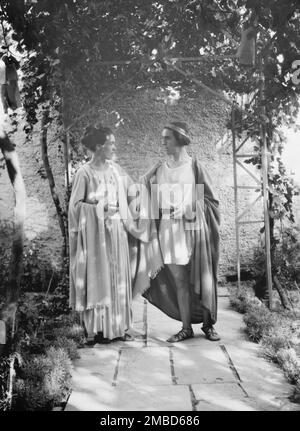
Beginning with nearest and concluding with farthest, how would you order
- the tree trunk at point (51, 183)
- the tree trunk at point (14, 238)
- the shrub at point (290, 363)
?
the tree trunk at point (14, 238) → the shrub at point (290, 363) → the tree trunk at point (51, 183)

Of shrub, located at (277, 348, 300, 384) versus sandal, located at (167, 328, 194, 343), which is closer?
shrub, located at (277, 348, 300, 384)

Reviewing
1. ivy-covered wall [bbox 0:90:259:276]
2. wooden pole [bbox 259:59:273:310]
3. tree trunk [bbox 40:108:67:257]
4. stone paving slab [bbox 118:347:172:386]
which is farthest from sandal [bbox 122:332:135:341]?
ivy-covered wall [bbox 0:90:259:276]

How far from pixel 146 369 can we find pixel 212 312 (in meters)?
1.02

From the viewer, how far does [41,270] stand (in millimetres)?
7227

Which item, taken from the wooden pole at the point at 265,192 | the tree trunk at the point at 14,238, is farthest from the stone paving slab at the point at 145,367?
the wooden pole at the point at 265,192

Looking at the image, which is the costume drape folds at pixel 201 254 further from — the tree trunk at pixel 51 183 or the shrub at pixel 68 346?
the tree trunk at pixel 51 183

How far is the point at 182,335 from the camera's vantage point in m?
4.84

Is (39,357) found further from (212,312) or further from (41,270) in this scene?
(41,270)

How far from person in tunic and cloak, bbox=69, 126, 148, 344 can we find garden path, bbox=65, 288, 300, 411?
25 cm

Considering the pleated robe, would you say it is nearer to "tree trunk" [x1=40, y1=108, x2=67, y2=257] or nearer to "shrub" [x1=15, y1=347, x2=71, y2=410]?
"shrub" [x1=15, y1=347, x2=71, y2=410]

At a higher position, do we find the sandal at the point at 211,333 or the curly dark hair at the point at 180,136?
the curly dark hair at the point at 180,136

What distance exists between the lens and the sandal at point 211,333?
4.79 metres

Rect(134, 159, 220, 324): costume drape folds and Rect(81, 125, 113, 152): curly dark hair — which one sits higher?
Rect(81, 125, 113, 152): curly dark hair

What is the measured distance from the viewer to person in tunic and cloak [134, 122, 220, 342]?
4.88 metres
